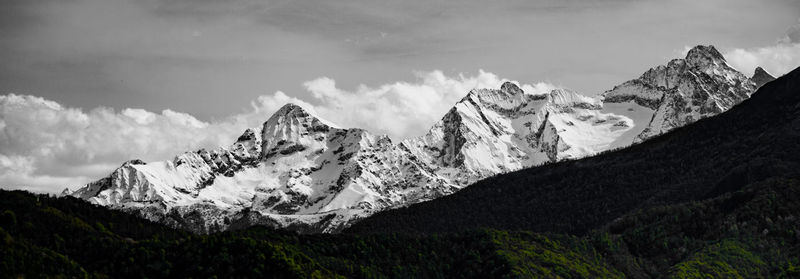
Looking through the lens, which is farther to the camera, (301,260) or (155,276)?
(301,260)

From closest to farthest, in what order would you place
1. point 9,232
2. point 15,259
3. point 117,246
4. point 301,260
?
point 15,259 < point 9,232 < point 117,246 < point 301,260

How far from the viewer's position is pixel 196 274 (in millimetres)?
183625

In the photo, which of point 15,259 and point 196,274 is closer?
point 15,259

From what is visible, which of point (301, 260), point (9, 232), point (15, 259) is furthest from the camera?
point (301, 260)

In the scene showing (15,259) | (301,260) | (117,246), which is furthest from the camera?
(301,260)

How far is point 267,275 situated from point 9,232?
2025 inches

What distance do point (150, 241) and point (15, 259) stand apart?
40.6m

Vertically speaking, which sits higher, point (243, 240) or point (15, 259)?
point (243, 240)

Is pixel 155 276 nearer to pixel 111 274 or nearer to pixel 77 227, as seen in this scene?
pixel 111 274

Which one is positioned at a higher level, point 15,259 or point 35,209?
point 35,209

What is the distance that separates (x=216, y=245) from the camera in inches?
7584

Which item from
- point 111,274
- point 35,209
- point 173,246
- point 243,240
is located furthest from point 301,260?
point 35,209

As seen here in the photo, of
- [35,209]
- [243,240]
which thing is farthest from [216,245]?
[35,209]

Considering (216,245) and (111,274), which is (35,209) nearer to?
(111,274)
